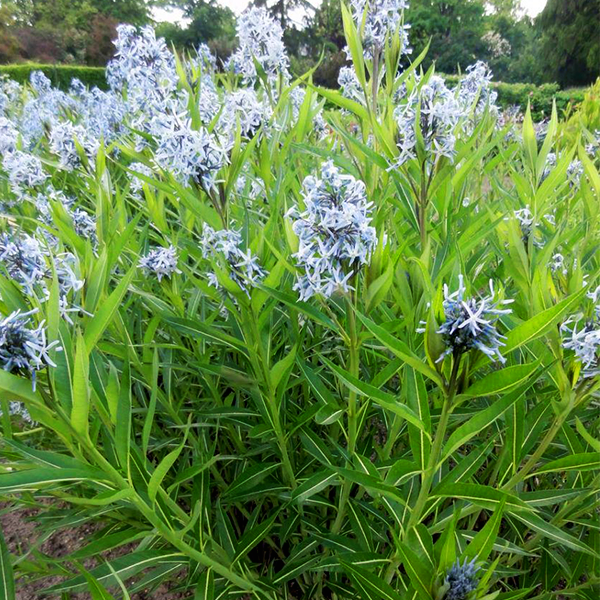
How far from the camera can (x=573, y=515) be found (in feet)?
4.51

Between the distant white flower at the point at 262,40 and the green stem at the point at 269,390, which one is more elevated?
the distant white flower at the point at 262,40

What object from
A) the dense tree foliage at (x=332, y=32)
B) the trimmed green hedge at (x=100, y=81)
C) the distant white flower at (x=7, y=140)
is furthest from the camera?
the dense tree foliage at (x=332, y=32)

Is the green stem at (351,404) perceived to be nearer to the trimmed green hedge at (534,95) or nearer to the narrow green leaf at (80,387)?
the narrow green leaf at (80,387)

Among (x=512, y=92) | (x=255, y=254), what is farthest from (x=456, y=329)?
(x=512, y=92)

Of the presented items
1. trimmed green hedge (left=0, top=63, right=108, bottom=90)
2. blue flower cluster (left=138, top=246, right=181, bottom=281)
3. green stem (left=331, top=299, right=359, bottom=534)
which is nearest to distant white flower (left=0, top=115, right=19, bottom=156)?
blue flower cluster (left=138, top=246, right=181, bottom=281)

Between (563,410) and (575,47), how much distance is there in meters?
43.1

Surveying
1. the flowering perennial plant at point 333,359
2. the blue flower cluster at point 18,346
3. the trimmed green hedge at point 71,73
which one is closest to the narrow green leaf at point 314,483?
the flowering perennial plant at point 333,359

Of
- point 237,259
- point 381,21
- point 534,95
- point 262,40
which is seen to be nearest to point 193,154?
point 237,259

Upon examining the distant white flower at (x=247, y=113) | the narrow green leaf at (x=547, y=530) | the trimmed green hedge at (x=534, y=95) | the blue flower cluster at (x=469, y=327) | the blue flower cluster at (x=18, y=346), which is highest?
the trimmed green hedge at (x=534, y=95)

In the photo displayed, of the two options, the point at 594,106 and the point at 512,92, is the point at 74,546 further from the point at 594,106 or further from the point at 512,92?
the point at 512,92

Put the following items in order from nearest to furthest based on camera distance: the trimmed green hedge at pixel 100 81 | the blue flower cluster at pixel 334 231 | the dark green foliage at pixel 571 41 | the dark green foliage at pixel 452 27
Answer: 1. the blue flower cluster at pixel 334 231
2. the trimmed green hedge at pixel 100 81
3. the dark green foliage at pixel 571 41
4. the dark green foliage at pixel 452 27

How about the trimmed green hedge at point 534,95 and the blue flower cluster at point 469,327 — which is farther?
the trimmed green hedge at point 534,95

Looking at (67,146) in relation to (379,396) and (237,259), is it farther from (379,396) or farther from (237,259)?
(379,396)

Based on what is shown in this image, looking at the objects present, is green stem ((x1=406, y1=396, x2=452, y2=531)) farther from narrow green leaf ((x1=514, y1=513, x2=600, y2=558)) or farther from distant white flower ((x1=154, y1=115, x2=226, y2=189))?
distant white flower ((x1=154, y1=115, x2=226, y2=189))
